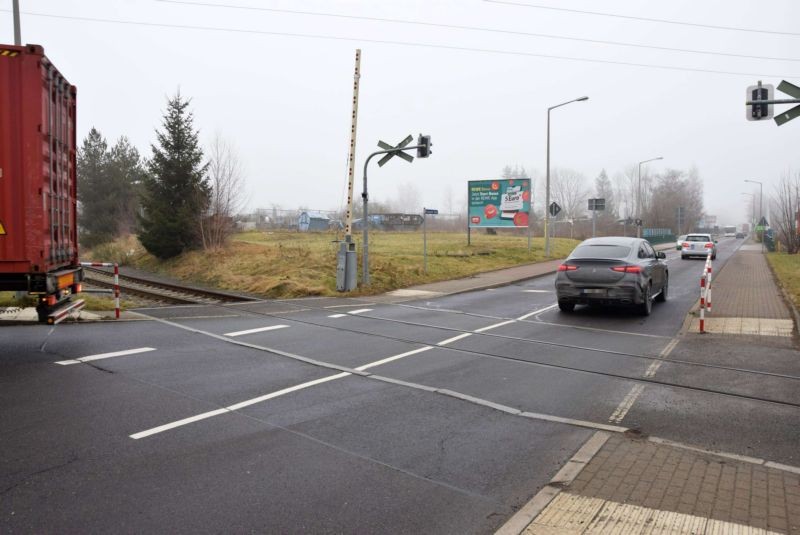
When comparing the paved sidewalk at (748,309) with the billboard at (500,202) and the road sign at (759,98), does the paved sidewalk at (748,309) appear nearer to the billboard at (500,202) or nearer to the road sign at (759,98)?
the road sign at (759,98)

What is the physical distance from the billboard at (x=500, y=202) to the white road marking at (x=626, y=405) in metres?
25.4

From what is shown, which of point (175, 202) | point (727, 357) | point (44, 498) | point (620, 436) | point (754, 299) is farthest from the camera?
point (175, 202)

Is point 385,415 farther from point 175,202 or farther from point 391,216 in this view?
point 391,216

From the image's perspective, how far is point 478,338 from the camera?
33.4 ft

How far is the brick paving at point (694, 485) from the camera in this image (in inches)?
146

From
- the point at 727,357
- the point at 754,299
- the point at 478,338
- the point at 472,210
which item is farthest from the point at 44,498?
the point at 472,210

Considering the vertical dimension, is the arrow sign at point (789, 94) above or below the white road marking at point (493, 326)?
above

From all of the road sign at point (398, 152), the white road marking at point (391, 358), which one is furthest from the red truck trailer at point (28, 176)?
the road sign at point (398, 152)

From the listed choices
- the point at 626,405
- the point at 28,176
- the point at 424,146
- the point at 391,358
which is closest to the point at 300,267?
the point at 424,146

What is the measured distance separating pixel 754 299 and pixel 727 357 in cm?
767

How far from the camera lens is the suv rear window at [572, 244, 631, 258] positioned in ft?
41.6

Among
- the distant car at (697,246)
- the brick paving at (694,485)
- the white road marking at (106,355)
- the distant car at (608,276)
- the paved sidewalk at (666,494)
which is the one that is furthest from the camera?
the distant car at (697,246)

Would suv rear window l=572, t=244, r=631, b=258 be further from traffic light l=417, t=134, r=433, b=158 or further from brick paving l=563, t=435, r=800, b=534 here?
brick paving l=563, t=435, r=800, b=534

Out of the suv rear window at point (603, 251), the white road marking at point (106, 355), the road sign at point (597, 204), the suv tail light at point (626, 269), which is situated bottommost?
the white road marking at point (106, 355)
